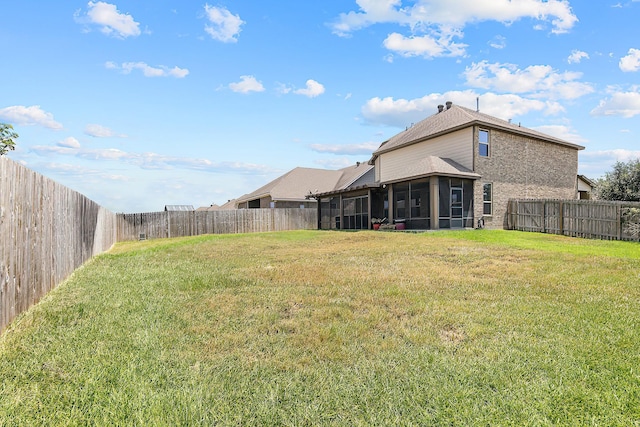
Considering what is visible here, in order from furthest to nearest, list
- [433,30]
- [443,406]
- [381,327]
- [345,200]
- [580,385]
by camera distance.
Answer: [345,200] → [433,30] → [381,327] → [580,385] → [443,406]

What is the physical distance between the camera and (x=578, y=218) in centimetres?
1548

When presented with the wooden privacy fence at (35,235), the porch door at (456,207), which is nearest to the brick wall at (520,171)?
the porch door at (456,207)

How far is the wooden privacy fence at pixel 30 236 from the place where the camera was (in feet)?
12.7

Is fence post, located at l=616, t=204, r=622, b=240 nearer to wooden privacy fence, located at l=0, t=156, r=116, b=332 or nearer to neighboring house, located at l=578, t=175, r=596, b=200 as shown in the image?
neighboring house, located at l=578, t=175, r=596, b=200

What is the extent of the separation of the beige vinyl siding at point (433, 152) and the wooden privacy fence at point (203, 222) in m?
7.33

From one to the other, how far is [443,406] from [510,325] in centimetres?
190

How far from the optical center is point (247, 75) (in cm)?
1212

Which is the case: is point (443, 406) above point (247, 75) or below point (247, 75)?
below

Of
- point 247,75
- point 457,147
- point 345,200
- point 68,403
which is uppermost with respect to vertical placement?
point 247,75

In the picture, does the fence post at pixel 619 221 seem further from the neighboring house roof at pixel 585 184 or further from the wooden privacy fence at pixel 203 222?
the wooden privacy fence at pixel 203 222

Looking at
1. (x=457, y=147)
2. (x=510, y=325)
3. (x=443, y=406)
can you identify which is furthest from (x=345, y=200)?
(x=443, y=406)

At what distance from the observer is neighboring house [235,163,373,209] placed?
2972 centimetres

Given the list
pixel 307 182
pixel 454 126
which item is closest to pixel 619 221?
pixel 454 126

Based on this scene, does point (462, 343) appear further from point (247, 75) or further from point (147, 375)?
point (247, 75)
